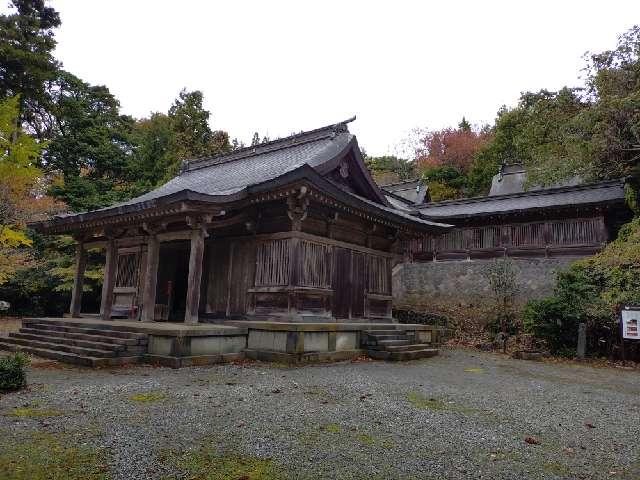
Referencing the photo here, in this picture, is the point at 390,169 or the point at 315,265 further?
the point at 390,169

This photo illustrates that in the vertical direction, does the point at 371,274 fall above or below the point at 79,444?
above

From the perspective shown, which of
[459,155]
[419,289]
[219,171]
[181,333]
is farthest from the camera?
[459,155]

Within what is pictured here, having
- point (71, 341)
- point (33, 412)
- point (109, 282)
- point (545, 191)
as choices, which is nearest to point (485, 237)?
point (545, 191)

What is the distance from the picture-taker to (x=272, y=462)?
158 inches

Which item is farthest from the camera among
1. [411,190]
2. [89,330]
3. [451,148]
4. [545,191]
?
[451,148]

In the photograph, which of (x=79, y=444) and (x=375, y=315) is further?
(x=375, y=315)

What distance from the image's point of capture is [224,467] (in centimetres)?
383

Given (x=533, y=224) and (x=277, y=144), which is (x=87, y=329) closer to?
(x=277, y=144)

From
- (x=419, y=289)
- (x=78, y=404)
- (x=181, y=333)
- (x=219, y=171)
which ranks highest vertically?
(x=219, y=171)

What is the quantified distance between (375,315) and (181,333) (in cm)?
743

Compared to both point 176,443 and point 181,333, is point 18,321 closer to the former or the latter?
point 181,333

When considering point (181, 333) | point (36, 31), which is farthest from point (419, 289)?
point (36, 31)

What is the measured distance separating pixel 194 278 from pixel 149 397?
4.71 meters

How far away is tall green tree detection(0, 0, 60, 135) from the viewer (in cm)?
2433
